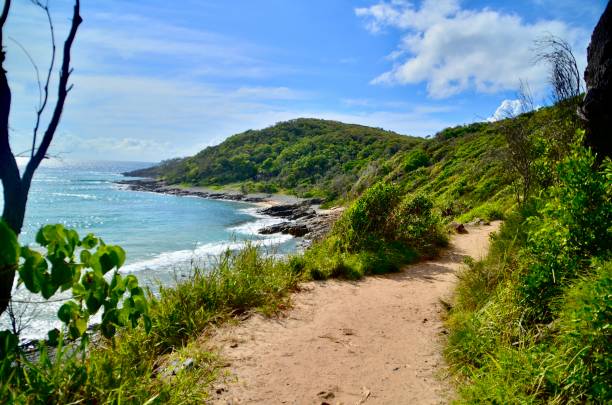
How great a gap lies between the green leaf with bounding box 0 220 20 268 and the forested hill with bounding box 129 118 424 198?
5501 centimetres

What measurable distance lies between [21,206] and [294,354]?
3.18 m

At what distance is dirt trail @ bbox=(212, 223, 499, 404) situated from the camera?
392cm

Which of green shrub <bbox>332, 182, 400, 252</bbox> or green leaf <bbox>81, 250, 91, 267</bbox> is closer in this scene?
green leaf <bbox>81, 250, 91, 267</bbox>

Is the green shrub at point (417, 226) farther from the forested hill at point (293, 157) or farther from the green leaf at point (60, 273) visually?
the forested hill at point (293, 157)

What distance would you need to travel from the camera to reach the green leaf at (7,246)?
1.81 m

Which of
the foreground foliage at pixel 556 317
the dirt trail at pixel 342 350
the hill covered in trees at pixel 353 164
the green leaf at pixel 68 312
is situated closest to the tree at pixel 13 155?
the green leaf at pixel 68 312

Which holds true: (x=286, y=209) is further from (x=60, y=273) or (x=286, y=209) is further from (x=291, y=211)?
(x=60, y=273)

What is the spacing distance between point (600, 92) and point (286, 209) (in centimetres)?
4637

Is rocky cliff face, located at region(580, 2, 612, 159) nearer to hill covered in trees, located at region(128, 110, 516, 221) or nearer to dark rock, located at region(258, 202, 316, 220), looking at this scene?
hill covered in trees, located at region(128, 110, 516, 221)

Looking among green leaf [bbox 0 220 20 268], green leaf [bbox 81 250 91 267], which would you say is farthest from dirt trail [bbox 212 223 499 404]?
green leaf [bbox 0 220 20 268]

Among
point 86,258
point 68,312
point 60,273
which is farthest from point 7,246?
point 68,312

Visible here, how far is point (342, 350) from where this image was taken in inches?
191

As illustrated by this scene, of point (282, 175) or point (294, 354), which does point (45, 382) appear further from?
point (282, 175)

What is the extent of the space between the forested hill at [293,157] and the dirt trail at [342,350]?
165 feet
